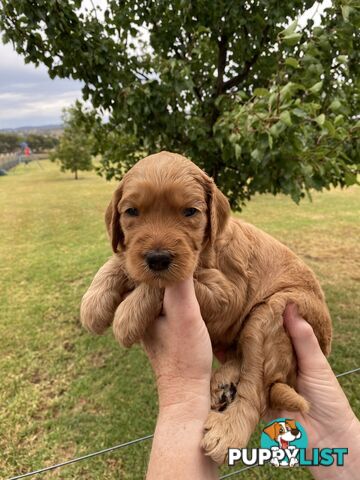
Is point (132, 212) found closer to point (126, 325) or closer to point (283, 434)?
point (126, 325)

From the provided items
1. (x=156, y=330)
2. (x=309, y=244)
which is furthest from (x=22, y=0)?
(x=309, y=244)

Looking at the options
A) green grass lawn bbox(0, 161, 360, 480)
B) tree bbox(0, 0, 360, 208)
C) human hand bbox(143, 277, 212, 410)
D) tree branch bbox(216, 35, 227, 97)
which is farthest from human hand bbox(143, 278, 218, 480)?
tree branch bbox(216, 35, 227, 97)

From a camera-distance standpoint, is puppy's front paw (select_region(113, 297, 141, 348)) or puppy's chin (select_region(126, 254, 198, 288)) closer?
puppy's chin (select_region(126, 254, 198, 288))

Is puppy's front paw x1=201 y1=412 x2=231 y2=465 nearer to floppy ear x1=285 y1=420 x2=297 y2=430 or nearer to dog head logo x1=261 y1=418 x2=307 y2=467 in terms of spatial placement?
dog head logo x1=261 y1=418 x2=307 y2=467

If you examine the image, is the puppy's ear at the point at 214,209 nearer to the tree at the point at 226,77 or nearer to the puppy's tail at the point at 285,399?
the tree at the point at 226,77

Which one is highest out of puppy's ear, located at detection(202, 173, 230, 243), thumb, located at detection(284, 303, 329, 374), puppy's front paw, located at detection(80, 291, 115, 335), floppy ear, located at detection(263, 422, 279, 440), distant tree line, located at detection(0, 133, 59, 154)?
puppy's ear, located at detection(202, 173, 230, 243)

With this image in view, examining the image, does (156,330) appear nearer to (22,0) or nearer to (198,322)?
(198,322)

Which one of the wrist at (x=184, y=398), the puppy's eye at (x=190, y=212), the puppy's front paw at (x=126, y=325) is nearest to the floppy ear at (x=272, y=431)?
the wrist at (x=184, y=398)

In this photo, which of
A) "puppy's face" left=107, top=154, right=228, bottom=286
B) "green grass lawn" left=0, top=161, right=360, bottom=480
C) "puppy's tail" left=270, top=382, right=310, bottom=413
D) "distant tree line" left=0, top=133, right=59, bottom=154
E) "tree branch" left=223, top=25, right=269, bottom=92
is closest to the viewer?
"puppy's face" left=107, top=154, right=228, bottom=286
